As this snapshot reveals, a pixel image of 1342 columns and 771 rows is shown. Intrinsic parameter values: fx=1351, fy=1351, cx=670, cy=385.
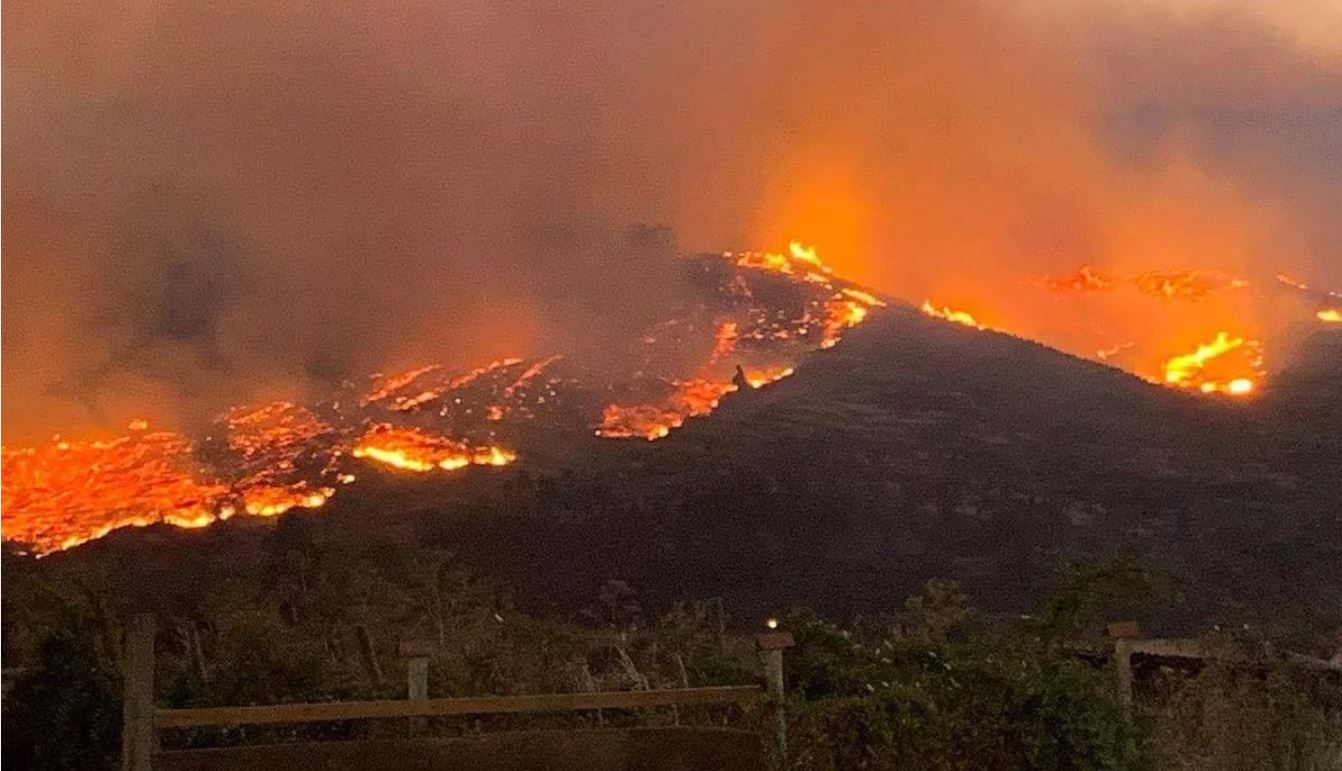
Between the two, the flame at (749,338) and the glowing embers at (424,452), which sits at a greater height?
the flame at (749,338)

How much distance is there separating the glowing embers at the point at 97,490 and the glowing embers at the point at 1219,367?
4910 cm

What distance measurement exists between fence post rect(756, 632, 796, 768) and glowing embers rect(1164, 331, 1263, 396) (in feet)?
211

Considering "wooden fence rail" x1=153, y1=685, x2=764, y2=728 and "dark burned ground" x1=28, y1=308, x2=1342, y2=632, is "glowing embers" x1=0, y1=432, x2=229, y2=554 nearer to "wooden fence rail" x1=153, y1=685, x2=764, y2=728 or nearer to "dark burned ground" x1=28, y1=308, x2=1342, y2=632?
"dark burned ground" x1=28, y1=308, x2=1342, y2=632

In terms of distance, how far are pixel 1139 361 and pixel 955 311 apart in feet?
39.9

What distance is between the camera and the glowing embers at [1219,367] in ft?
240

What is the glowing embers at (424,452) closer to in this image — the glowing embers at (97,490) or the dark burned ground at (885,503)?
the dark burned ground at (885,503)

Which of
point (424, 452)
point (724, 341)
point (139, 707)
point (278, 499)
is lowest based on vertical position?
point (139, 707)

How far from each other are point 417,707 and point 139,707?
1.81 m

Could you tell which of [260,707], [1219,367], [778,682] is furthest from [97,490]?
[1219,367]

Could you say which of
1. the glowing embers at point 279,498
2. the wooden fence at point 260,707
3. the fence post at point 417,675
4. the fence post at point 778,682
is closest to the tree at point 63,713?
the wooden fence at point 260,707

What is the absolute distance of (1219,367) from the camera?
78250 mm

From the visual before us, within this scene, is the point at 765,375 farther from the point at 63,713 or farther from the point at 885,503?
the point at 63,713

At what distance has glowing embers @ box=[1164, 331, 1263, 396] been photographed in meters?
73.1

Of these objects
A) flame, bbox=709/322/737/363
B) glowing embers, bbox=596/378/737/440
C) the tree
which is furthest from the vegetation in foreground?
flame, bbox=709/322/737/363
